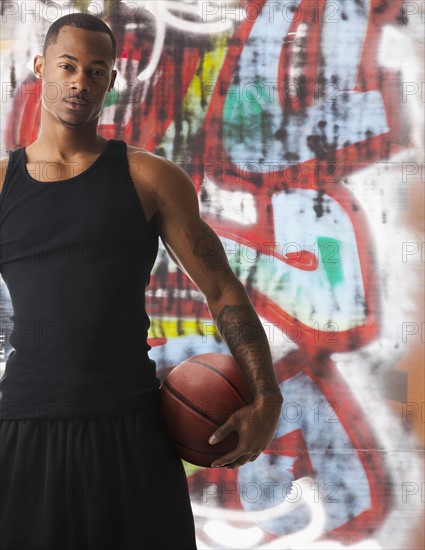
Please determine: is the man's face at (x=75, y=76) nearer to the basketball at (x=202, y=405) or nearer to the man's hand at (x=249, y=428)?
the basketball at (x=202, y=405)

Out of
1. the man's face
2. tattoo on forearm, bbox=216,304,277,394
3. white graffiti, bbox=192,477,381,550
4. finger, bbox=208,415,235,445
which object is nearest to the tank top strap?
the man's face

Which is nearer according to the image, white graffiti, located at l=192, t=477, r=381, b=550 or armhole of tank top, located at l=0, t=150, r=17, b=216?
armhole of tank top, located at l=0, t=150, r=17, b=216

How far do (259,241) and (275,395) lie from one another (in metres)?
1.51

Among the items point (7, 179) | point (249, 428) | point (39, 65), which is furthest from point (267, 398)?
point (39, 65)

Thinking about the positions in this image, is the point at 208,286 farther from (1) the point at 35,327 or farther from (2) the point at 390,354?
(2) the point at 390,354

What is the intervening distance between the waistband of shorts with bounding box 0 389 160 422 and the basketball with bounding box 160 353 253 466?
0.10m

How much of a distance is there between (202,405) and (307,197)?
168 centimetres

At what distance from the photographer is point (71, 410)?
149cm

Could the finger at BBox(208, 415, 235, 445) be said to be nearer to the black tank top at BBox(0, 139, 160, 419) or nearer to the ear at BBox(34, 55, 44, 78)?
the black tank top at BBox(0, 139, 160, 419)

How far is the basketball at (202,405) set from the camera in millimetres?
1562

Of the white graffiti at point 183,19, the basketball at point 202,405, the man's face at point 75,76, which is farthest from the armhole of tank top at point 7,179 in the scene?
the white graffiti at point 183,19

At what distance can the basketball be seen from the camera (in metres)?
1.56

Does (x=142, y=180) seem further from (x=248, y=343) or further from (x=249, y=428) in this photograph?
(x=249, y=428)

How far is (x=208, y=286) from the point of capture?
5.59 feet
